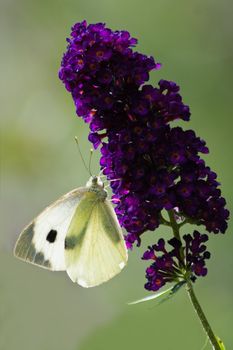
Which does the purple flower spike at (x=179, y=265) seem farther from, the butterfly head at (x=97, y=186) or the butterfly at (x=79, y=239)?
the butterfly head at (x=97, y=186)

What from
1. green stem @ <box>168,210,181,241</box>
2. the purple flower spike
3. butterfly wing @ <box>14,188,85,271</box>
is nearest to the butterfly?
butterfly wing @ <box>14,188,85,271</box>

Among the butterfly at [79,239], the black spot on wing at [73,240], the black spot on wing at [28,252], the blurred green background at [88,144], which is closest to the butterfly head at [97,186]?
the butterfly at [79,239]

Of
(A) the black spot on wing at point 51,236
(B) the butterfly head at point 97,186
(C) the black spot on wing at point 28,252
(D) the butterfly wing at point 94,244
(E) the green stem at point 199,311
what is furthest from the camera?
(B) the butterfly head at point 97,186

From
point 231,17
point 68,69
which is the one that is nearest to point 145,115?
point 68,69

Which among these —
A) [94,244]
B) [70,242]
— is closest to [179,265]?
[94,244]

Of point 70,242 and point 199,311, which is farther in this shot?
point 70,242

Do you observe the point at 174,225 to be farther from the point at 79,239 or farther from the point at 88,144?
the point at 88,144
